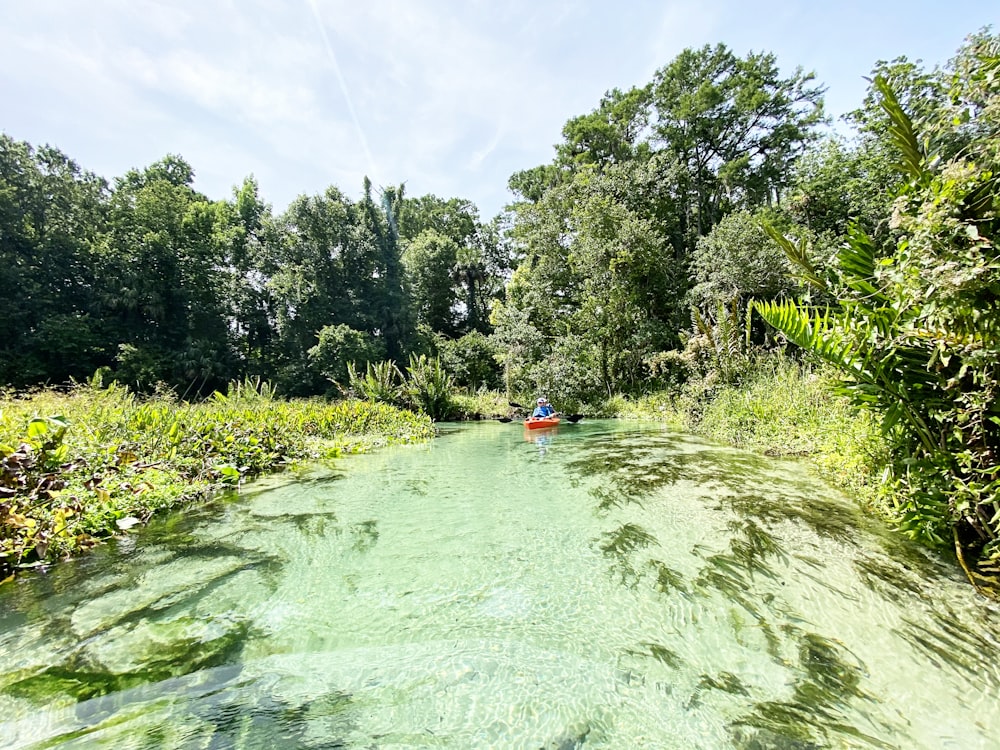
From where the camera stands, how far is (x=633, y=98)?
2369cm

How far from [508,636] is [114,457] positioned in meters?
5.01

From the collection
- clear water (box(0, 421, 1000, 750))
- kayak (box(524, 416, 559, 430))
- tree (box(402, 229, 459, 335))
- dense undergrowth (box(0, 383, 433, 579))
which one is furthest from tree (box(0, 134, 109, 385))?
clear water (box(0, 421, 1000, 750))

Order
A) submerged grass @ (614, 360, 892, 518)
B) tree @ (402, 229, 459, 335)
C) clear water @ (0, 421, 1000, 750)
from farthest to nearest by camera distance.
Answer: tree @ (402, 229, 459, 335)
submerged grass @ (614, 360, 892, 518)
clear water @ (0, 421, 1000, 750)

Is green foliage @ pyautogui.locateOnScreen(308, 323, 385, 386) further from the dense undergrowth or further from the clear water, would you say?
the clear water

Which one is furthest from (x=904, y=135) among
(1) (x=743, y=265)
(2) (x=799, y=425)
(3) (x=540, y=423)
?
(1) (x=743, y=265)

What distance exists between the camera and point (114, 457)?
480 centimetres

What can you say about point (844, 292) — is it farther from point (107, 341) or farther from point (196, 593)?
point (107, 341)

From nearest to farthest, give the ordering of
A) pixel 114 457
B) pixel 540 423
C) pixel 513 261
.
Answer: pixel 114 457, pixel 540 423, pixel 513 261

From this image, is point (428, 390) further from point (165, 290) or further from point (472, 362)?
point (165, 290)

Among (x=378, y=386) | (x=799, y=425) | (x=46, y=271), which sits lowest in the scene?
(x=799, y=425)

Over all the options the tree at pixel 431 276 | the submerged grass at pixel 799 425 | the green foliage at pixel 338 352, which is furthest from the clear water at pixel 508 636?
the tree at pixel 431 276

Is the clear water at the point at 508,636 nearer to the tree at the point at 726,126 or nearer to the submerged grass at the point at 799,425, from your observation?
the submerged grass at the point at 799,425

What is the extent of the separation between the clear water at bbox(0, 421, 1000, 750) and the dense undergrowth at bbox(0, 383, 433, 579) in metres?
0.34

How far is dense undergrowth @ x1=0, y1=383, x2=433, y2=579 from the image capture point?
11.4 ft
